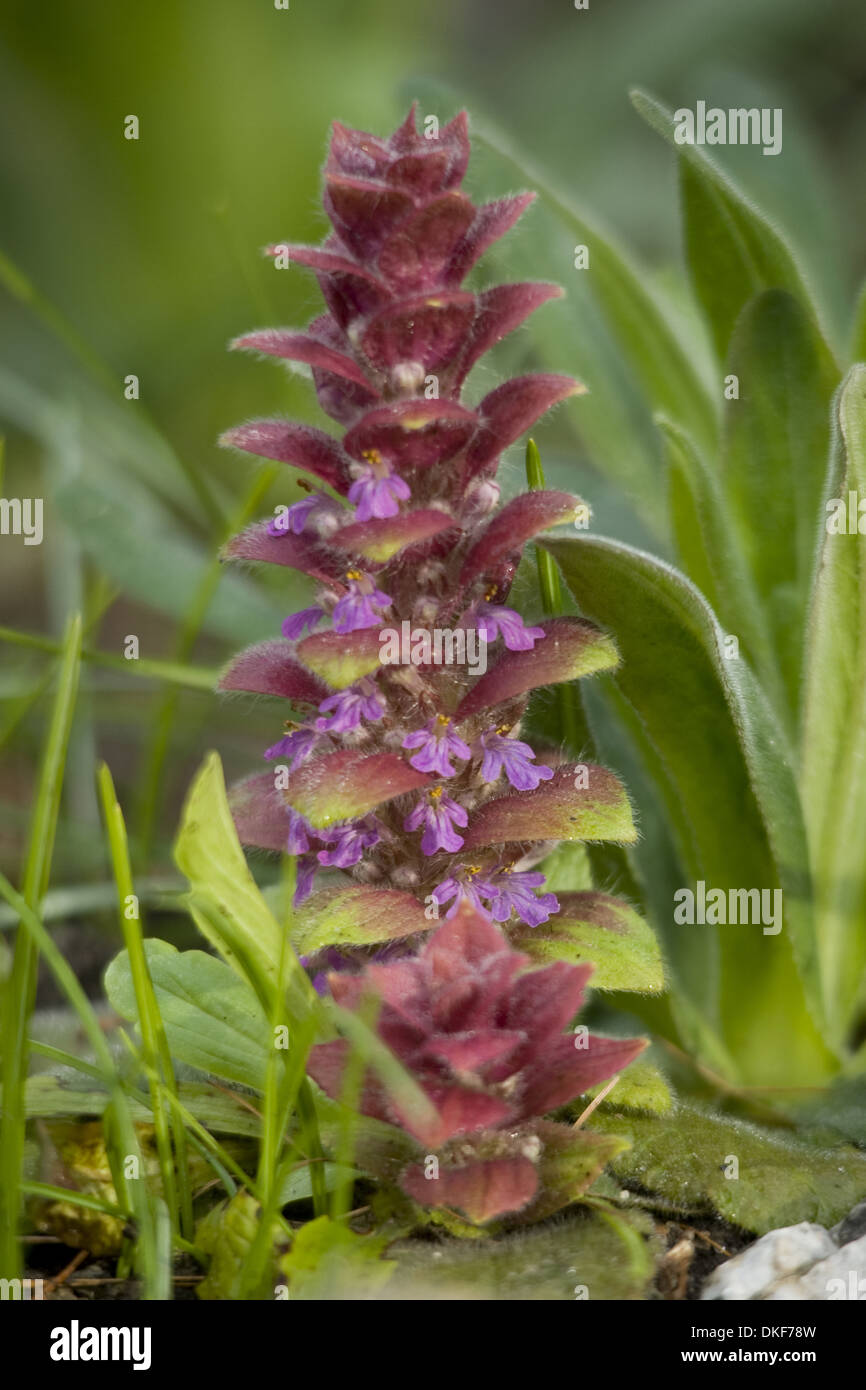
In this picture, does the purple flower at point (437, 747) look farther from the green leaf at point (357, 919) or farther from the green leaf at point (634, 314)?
the green leaf at point (634, 314)

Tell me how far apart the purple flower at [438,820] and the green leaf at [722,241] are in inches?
31.5

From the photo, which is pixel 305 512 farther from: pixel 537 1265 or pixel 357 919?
pixel 537 1265

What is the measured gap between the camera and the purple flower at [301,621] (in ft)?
4.34

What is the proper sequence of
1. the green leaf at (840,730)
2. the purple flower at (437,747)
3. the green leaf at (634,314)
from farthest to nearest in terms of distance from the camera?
the green leaf at (634,314) → the green leaf at (840,730) → the purple flower at (437,747)

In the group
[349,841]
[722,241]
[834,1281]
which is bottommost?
[834,1281]

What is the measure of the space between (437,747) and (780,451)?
728 mm

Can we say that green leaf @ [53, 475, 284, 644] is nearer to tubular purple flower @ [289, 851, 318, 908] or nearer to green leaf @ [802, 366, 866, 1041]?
tubular purple flower @ [289, 851, 318, 908]

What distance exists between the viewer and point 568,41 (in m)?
4.95

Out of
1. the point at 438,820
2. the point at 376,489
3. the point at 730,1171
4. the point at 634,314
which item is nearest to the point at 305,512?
the point at 376,489

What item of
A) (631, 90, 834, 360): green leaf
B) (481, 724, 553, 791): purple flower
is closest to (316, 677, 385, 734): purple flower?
(481, 724, 553, 791): purple flower

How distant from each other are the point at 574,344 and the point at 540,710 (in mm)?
810

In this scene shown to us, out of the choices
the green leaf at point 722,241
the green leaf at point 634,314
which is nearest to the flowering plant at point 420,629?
the green leaf at point 722,241

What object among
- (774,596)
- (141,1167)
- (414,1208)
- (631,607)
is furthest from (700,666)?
(141,1167)

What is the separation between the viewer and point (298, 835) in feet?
4.19
